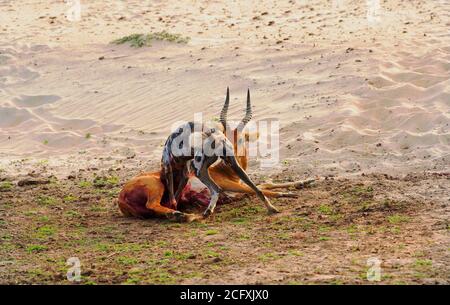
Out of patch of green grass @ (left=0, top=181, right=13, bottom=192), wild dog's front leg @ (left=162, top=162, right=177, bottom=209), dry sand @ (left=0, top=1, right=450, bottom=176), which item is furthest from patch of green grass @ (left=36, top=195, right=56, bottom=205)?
wild dog's front leg @ (left=162, top=162, right=177, bottom=209)

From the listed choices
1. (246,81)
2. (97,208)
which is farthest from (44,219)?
(246,81)

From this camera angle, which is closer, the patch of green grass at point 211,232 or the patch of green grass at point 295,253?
the patch of green grass at point 295,253

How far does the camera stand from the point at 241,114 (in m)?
13.2

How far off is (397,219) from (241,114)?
4.19m

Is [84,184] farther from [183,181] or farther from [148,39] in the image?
[148,39]

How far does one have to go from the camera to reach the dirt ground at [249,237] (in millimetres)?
7980

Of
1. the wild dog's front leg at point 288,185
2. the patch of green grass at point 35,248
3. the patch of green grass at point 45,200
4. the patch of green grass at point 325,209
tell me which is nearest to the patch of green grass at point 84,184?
the patch of green grass at point 45,200

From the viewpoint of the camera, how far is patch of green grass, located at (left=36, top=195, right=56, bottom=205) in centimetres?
1095

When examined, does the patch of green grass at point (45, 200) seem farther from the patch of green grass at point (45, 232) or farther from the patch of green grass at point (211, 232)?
the patch of green grass at point (211, 232)

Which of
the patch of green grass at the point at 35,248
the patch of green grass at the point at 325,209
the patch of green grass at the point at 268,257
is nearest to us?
the patch of green grass at the point at 268,257

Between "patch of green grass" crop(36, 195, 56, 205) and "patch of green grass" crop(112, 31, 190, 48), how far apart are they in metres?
5.52

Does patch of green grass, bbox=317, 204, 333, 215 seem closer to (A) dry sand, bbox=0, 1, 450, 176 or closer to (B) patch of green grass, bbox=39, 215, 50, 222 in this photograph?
(A) dry sand, bbox=0, 1, 450, 176

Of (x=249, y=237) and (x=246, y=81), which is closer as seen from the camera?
(x=249, y=237)

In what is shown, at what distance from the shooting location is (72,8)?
1878 cm
